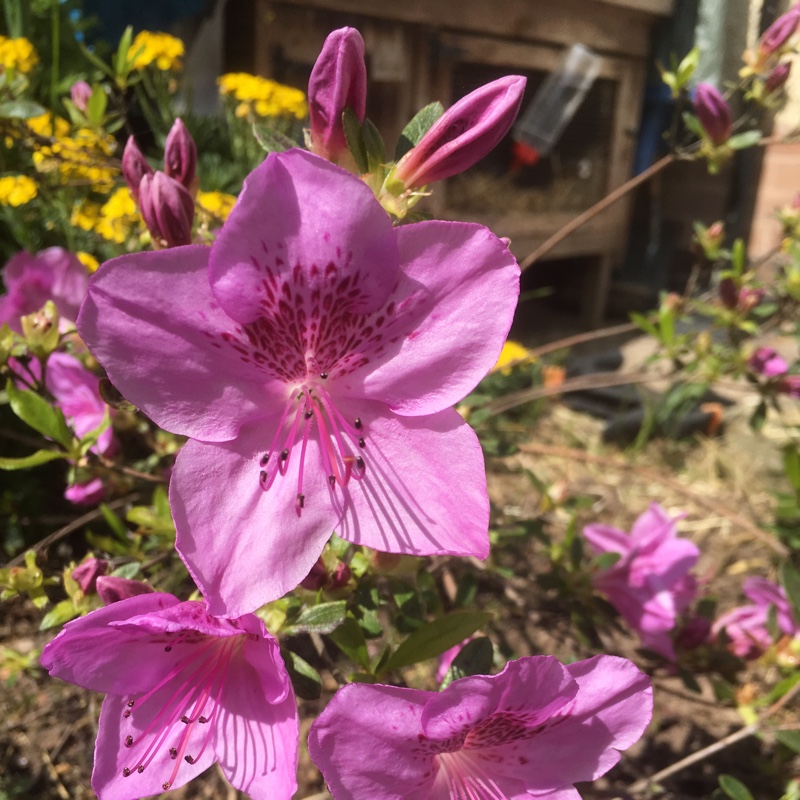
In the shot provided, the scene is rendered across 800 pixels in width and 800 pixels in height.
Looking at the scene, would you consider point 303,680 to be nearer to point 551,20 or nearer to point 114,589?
point 114,589

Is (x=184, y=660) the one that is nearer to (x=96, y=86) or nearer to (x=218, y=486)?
(x=218, y=486)

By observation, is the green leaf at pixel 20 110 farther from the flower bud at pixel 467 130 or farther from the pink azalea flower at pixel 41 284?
the flower bud at pixel 467 130

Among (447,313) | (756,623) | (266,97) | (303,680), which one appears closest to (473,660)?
(303,680)

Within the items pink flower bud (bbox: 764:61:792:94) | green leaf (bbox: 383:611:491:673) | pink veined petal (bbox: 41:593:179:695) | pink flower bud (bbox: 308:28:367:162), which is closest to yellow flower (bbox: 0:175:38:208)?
pink flower bud (bbox: 308:28:367:162)

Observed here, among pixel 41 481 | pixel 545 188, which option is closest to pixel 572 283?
pixel 545 188

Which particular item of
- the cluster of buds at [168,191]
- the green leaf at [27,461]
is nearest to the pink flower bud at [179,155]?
the cluster of buds at [168,191]
